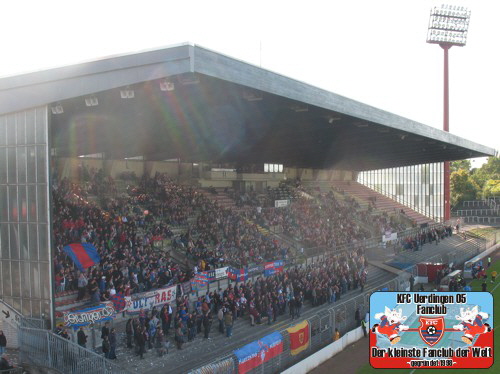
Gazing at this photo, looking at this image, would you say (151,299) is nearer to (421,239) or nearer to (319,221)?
(319,221)

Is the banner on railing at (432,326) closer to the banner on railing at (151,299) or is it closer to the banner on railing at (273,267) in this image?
the banner on railing at (151,299)

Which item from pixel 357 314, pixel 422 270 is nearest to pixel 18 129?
pixel 357 314

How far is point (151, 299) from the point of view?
55.7ft

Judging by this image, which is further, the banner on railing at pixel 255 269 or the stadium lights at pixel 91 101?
the banner on railing at pixel 255 269

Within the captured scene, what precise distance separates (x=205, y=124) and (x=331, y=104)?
5.72 m

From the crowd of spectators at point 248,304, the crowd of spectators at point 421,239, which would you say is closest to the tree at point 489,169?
the crowd of spectators at point 421,239

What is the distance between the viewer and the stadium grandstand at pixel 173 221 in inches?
571

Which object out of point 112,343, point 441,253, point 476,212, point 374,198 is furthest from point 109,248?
point 476,212

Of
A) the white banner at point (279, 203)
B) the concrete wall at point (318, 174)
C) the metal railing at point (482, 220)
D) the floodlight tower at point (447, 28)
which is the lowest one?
the metal railing at point (482, 220)

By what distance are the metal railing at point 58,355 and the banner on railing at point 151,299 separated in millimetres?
2914

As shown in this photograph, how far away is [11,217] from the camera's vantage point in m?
15.7

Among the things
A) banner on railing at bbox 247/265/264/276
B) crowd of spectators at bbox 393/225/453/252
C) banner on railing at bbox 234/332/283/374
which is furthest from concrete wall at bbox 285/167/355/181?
banner on railing at bbox 234/332/283/374

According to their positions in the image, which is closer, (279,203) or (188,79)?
(188,79)

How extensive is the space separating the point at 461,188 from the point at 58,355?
2849 inches
